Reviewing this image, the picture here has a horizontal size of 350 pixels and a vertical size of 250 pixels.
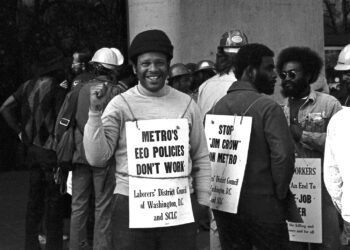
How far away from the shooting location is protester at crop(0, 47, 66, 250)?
7445mm

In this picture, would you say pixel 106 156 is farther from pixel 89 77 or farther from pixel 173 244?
pixel 89 77

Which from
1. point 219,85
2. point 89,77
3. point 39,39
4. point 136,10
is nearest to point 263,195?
point 219,85

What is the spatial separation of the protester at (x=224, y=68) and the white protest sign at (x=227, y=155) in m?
1.47

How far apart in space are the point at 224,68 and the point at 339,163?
102 inches

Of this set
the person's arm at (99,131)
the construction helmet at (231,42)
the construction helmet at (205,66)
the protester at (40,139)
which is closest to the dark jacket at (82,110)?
the protester at (40,139)

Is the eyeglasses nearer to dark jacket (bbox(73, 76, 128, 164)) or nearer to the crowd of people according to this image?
the crowd of people

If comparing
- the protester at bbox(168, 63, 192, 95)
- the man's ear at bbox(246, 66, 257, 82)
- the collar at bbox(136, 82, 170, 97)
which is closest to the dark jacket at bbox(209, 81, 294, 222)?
the man's ear at bbox(246, 66, 257, 82)

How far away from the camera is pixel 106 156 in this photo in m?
4.65

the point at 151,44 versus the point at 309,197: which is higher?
the point at 151,44

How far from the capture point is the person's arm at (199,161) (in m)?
4.90

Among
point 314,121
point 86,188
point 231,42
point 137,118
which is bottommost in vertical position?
point 86,188

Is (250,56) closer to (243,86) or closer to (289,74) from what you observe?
(243,86)

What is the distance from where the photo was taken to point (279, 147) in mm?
4859

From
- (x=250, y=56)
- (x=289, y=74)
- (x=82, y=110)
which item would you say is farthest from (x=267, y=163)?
(x=82, y=110)
